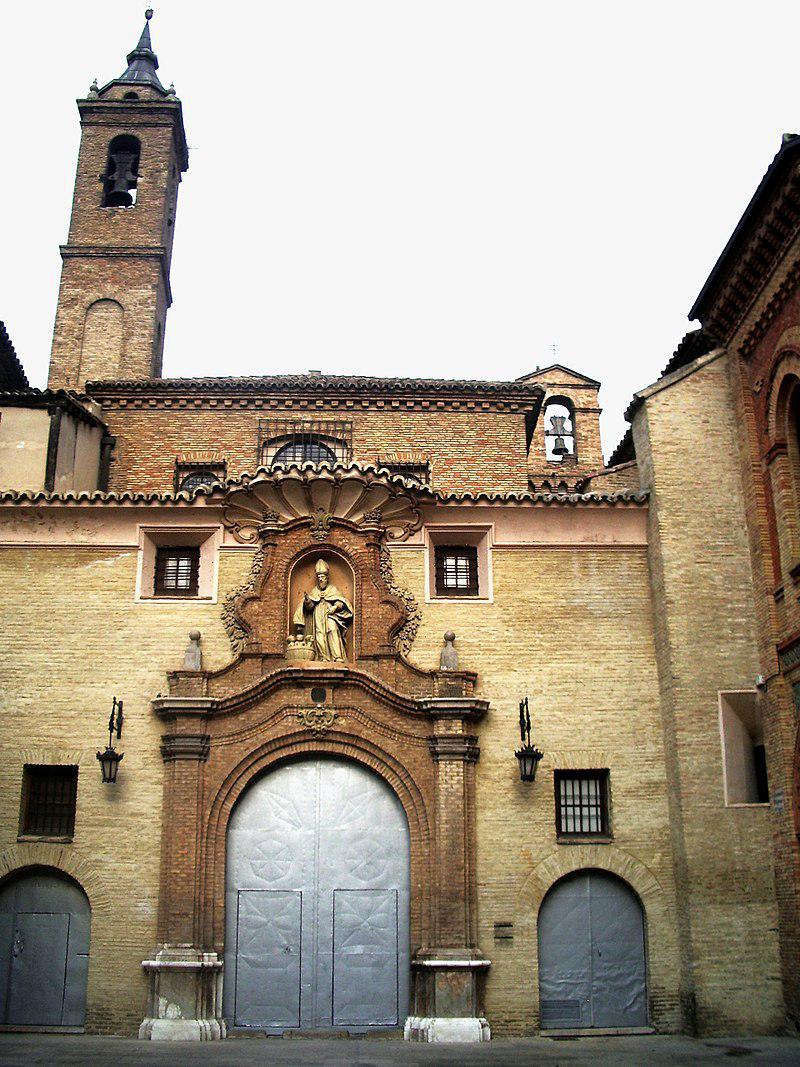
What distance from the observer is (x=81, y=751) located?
17.1 metres

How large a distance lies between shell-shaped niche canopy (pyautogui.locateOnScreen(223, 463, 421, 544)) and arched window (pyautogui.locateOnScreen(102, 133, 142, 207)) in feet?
53.9

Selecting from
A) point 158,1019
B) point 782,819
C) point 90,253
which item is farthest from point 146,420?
point 782,819

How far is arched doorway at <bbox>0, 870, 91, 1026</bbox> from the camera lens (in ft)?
53.3

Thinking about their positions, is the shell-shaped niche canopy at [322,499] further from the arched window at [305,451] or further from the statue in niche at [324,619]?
the arched window at [305,451]

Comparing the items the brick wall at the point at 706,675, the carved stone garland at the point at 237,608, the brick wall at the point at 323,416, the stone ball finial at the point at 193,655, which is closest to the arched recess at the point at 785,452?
the brick wall at the point at 706,675

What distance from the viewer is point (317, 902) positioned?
16.7m

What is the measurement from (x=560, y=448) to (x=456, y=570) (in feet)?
40.2

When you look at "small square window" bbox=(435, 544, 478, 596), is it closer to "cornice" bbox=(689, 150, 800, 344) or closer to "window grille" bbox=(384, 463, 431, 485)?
"cornice" bbox=(689, 150, 800, 344)

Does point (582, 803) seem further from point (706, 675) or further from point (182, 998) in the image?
point (182, 998)

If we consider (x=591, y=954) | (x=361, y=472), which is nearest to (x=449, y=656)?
(x=361, y=472)

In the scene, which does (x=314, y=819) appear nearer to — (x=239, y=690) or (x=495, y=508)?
(x=239, y=690)

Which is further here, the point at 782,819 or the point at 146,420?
the point at 146,420

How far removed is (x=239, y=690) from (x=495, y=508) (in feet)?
15.8

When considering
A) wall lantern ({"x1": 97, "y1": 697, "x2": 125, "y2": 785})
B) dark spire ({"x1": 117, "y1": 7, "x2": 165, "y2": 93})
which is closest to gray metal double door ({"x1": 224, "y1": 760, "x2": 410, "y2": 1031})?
wall lantern ({"x1": 97, "y1": 697, "x2": 125, "y2": 785})
